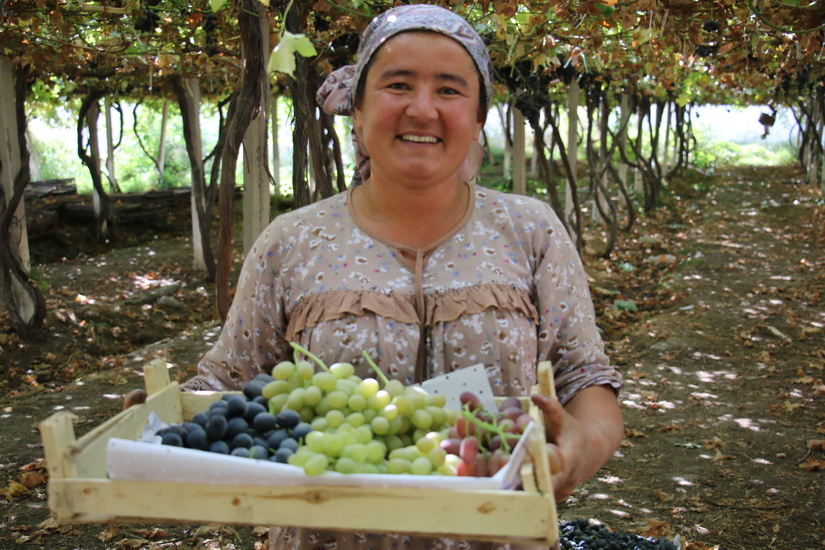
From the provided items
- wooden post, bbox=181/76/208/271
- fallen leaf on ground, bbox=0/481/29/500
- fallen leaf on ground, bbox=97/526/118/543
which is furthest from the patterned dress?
wooden post, bbox=181/76/208/271

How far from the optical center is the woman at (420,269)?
67.9 inches

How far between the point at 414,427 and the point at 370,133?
0.70 meters

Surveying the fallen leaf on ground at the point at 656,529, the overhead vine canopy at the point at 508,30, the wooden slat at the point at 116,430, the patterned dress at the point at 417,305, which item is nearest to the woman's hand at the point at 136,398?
the wooden slat at the point at 116,430

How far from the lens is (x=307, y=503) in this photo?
1193 millimetres

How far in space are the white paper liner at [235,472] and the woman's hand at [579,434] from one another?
0.21m

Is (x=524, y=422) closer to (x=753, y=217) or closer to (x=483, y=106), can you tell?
(x=483, y=106)

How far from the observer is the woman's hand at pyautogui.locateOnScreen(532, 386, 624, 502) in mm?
1409

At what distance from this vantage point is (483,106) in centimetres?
187

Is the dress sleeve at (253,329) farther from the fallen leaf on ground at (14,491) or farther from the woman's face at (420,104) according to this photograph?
the fallen leaf on ground at (14,491)

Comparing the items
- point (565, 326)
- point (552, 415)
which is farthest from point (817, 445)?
point (552, 415)

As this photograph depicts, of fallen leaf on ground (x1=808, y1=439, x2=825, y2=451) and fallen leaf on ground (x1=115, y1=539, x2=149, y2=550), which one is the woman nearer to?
fallen leaf on ground (x1=115, y1=539, x2=149, y2=550)

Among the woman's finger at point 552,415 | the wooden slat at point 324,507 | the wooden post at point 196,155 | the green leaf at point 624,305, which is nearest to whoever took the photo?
the wooden slat at point 324,507

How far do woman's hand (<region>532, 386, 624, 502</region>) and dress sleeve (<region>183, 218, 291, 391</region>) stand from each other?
0.76m

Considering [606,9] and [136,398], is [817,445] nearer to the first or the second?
[606,9]
